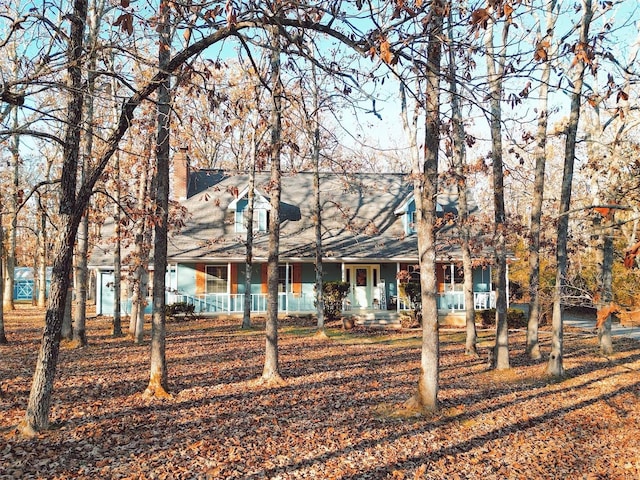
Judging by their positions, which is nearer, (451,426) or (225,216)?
(451,426)

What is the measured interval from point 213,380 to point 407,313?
42.4ft

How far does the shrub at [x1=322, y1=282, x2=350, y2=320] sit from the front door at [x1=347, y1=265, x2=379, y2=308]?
2261 mm

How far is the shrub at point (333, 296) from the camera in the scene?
73.2ft

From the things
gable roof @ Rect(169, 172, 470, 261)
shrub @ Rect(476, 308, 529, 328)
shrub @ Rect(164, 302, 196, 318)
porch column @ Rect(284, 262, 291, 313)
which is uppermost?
gable roof @ Rect(169, 172, 470, 261)

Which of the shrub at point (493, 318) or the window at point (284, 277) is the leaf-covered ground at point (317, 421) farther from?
the window at point (284, 277)

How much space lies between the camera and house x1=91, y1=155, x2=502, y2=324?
23.0 meters

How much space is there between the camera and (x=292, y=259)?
2267 cm

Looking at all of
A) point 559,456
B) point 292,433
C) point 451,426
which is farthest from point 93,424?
point 559,456

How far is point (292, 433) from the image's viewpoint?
7.23 meters

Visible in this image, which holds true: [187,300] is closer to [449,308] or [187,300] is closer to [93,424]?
[449,308]

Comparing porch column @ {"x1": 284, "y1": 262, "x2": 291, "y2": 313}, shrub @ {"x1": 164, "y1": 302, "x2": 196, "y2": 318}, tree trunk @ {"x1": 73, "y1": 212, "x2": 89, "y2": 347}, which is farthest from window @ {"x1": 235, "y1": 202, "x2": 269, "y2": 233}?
tree trunk @ {"x1": 73, "y1": 212, "x2": 89, "y2": 347}

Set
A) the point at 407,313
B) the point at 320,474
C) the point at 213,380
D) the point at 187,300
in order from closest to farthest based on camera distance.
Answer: the point at 320,474, the point at 213,380, the point at 407,313, the point at 187,300

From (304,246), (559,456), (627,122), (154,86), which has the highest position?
(627,122)

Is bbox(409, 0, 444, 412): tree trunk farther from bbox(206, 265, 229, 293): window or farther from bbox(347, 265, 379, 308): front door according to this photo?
bbox(206, 265, 229, 293): window
